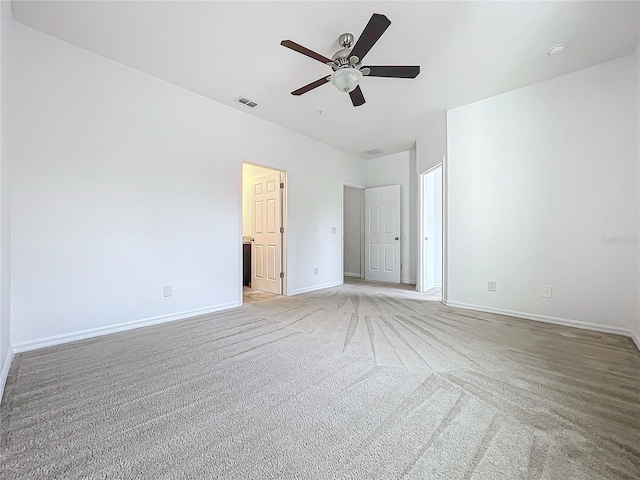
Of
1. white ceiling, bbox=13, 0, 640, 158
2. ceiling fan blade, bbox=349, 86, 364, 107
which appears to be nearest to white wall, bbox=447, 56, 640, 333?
white ceiling, bbox=13, 0, 640, 158

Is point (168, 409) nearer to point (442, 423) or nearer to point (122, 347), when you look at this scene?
point (122, 347)

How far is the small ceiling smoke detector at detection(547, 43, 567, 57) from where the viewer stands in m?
2.56

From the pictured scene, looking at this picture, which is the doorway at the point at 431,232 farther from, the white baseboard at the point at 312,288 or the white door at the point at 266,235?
the white door at the point at 266,235

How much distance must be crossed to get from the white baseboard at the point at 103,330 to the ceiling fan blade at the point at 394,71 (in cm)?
316

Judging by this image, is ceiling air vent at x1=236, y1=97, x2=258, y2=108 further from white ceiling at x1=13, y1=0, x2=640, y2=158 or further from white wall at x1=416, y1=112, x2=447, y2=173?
white wall at x1=416, y1=112, x2=447, y2=173

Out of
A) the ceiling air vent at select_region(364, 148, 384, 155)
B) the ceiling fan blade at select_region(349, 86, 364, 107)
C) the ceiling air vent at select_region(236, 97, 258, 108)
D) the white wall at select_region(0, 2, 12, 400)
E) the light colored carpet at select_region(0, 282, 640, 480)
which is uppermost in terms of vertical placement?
the ceiling air vent at select_region(364, 148, 384, 155)

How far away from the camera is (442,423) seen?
1469 mm

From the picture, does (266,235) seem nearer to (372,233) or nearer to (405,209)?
(372,233)

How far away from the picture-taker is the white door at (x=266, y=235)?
4809 mm

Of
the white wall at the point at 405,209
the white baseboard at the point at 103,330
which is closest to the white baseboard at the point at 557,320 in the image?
the white wall at the point at 405,209

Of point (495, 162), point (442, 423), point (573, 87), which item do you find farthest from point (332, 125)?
point (442, 423)

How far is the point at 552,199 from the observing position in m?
3.20

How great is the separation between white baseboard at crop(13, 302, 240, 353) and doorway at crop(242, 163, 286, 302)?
3.19 ft

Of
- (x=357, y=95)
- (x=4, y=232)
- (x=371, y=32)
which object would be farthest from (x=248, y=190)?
(x=371, y=32)
